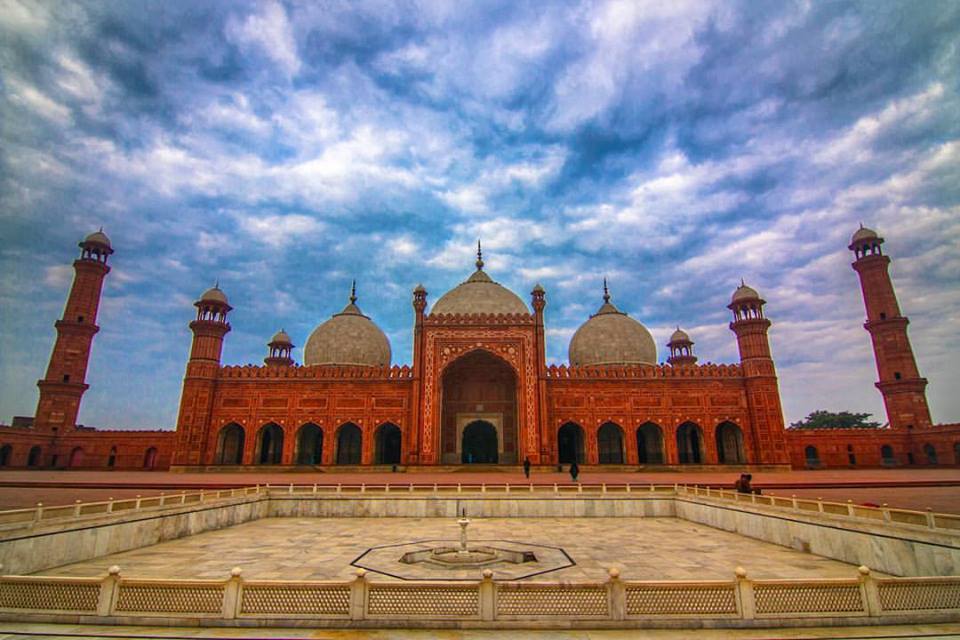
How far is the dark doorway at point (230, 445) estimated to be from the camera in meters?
24.0

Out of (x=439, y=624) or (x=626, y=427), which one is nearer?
(x=439, y=624)

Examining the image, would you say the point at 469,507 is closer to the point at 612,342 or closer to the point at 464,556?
the point at 464,556

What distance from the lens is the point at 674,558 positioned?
776 centimetres

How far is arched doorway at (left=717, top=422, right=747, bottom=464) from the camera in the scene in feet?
78.9

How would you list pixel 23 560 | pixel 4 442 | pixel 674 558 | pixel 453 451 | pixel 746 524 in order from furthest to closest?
1. pixel 453 451
2. pixel 4 442
3. pixel 746 524
4. pixel 674 558
5. pixel 23 560

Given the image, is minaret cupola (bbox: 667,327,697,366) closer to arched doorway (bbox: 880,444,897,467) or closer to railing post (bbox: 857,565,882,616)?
arched doorway (bbox: 880,444,897,467)

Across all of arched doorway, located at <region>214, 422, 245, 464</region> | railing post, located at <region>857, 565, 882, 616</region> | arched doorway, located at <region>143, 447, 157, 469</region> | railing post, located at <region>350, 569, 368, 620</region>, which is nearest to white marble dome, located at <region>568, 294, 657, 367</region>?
arched doorway, located at <region>214, 422, 245, 464</region>


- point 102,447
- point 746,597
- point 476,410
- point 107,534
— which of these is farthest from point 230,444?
point 746,597

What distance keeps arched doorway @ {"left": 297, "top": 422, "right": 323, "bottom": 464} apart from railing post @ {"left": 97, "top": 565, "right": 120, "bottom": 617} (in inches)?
805

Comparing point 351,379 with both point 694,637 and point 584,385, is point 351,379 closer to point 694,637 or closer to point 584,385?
point 584,385

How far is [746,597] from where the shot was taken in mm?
4664

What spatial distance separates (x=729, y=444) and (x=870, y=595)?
22.2 meters

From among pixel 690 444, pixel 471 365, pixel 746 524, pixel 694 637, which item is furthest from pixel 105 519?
pixel 690 444

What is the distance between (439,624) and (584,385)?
2030 centimetres
